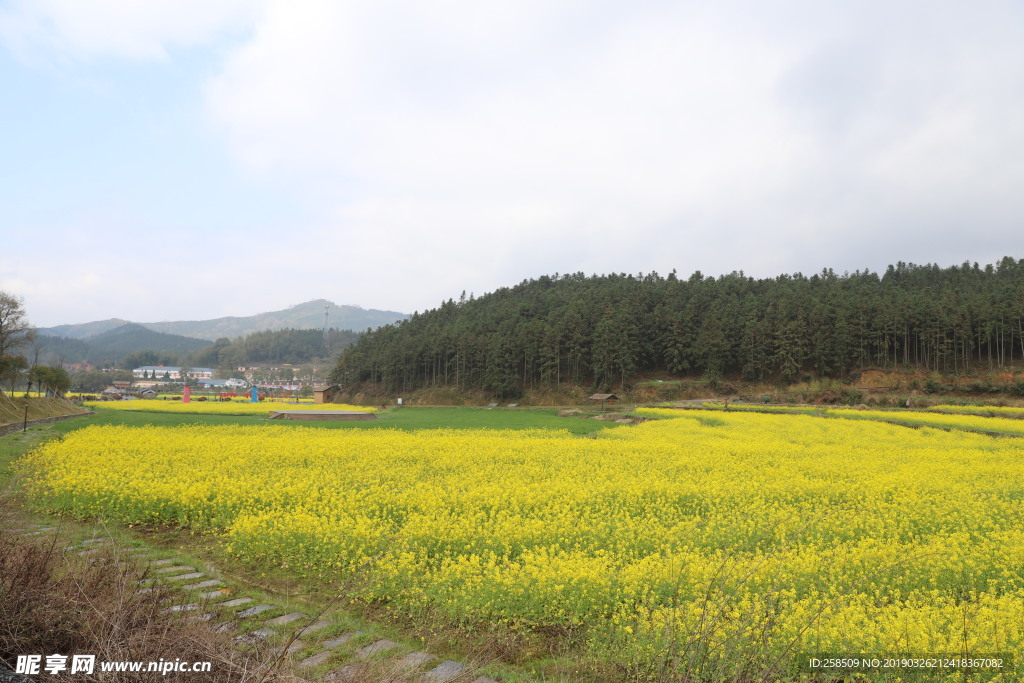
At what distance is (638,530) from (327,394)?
89127 millimetres

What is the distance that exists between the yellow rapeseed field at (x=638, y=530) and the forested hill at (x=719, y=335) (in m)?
60.0

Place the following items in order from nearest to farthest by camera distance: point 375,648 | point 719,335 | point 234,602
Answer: point 375,648, point 234,602, point 719,335

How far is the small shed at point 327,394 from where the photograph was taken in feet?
284

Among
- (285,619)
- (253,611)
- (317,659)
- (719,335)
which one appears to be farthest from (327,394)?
(317,659)

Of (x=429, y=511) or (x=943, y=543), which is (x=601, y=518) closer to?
(x=429, y=511)

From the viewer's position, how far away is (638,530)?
8.76 meters

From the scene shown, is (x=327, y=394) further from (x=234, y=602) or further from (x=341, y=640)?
(x=341, y=640)

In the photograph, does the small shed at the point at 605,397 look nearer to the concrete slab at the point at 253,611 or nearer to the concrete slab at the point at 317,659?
the concrete slab at the point at 253,611

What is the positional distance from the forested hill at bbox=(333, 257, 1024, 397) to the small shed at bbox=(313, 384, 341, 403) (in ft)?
15.3

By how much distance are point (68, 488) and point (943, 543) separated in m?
16.4

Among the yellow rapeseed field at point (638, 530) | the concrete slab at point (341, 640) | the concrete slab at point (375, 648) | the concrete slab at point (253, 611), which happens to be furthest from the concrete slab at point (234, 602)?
the concrete slab at point (375, 648)

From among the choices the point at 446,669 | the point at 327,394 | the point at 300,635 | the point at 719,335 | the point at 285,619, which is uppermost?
the point at 719,335

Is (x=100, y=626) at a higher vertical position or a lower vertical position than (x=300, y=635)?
higher

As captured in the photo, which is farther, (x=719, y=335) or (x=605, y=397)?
(x=719, y=335)
